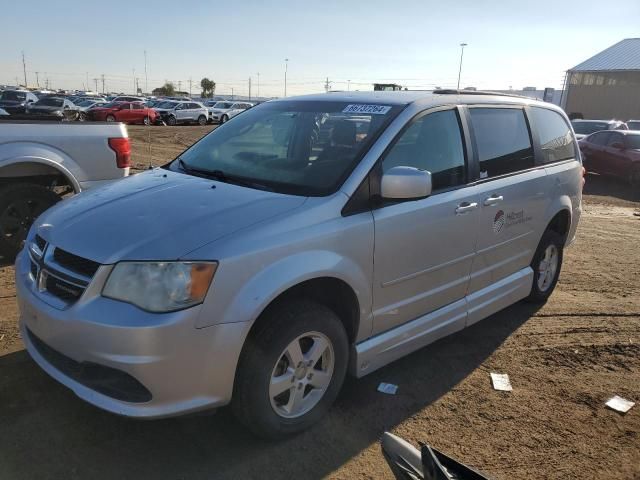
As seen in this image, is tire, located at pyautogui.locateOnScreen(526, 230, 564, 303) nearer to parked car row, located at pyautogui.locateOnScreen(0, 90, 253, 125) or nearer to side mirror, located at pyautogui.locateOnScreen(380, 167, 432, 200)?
side mirror, located at pyautogui.locateOnScreen(380, 167, 432, 200)


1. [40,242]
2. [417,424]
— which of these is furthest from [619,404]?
[40,242]

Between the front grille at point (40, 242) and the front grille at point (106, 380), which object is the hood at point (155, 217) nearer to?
the front grille at point (40, 242)

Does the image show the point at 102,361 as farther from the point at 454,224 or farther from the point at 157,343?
the point at 454,224

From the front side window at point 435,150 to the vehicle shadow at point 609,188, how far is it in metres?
10.8

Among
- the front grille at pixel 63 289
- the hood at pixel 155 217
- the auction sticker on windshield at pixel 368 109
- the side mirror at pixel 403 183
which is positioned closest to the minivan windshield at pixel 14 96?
the hood at pixel 155 217

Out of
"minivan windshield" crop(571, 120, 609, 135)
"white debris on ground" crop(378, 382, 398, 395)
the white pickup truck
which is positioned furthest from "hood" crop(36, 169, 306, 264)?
"minivan windshield" crop(571, 120, 609, 135)

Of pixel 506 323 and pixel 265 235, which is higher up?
pixel 265 235

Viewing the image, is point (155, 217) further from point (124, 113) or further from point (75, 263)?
point (124, 113)

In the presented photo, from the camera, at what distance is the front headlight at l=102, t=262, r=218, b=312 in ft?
7.98

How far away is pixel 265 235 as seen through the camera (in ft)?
8.68

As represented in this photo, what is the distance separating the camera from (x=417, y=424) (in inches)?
126

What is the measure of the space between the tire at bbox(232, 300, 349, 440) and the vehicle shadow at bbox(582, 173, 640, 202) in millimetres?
12016

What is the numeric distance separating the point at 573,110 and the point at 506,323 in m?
46.3

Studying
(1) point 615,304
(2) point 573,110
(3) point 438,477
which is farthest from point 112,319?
(2) point 573,110
